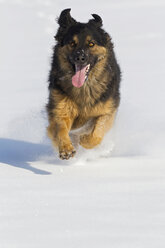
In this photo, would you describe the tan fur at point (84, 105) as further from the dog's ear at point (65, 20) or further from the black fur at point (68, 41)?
the dog's ear at point (65, 20)

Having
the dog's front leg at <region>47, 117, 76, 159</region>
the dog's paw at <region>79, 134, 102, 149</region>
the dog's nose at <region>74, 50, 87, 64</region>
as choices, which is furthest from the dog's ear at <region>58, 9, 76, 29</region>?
the dog's paw at <region>79, 134, 102, 149</region>

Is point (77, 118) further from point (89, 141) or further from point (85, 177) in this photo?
point (85, 177)

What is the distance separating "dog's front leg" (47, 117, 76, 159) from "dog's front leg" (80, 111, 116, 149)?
0.25 meters

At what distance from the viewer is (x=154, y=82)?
40.6 ft

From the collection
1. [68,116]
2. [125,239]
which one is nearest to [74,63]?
[68,116]

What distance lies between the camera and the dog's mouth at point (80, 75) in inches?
225

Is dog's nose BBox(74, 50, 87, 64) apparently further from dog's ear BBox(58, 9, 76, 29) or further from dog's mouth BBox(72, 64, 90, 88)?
dog's ear BBox(58, 9, 76, 29)

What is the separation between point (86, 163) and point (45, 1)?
20986mm

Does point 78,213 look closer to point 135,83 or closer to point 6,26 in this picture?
point 135,83

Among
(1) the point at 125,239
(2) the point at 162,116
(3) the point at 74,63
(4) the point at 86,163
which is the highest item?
(1) the point at 125,239

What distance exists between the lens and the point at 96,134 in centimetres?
592

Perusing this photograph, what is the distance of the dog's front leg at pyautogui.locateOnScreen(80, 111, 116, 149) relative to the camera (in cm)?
590

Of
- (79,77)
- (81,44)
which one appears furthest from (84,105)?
(81,44)

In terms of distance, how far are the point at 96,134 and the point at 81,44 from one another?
39.5 inches
